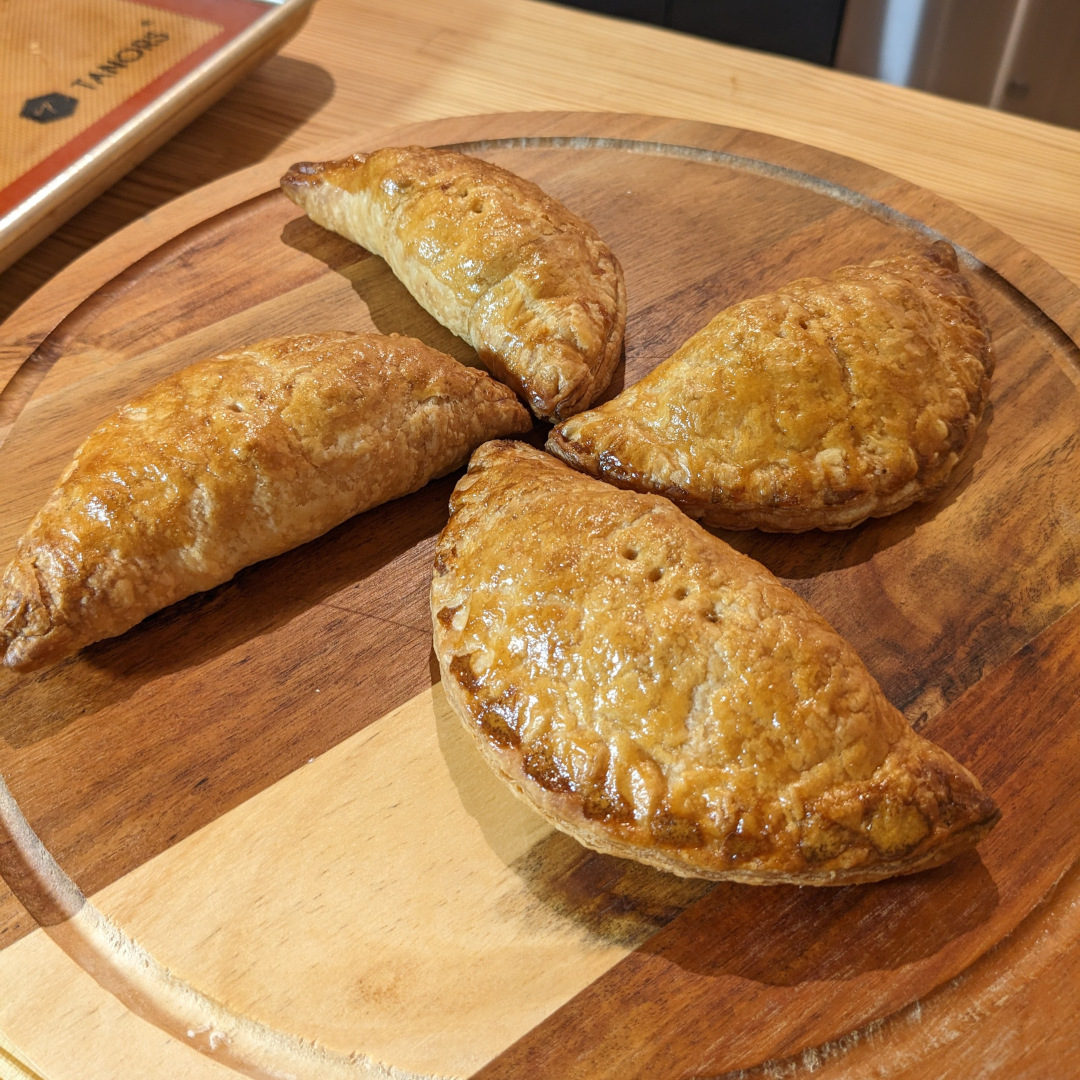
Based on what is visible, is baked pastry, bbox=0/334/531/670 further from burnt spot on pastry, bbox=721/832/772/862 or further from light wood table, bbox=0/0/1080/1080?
burnt spot on pastry, bbox=721/832/772/862

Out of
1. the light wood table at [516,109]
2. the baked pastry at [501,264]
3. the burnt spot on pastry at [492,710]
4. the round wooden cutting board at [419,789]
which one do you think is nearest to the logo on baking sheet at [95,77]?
the light wood table at [516,109]

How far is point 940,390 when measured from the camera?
1.92 m

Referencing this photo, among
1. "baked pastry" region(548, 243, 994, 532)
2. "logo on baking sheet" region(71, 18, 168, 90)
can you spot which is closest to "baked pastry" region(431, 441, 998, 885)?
"baked pastry" region(548, 243, 994, 532)

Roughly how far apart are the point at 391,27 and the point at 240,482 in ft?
7.66

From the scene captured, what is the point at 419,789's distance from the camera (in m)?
1.54

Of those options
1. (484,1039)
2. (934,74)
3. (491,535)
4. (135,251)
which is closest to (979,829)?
(484,1039)

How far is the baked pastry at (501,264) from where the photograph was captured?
1991mm

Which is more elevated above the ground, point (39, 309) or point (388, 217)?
point (388, 217)

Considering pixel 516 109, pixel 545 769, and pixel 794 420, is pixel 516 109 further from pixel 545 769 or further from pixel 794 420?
pixel 545 769

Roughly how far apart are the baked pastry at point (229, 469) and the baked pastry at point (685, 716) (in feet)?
1.28

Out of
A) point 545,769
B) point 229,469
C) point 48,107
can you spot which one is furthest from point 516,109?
point 545,769

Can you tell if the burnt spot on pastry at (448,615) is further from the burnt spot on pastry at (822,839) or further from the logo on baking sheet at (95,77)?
the logo on baking sheet at (95,77)

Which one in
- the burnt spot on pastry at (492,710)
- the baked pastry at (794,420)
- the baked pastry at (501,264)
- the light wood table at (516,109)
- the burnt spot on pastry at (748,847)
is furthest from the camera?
the light wood table at (516,109)

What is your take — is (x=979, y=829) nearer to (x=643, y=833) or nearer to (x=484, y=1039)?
(x=643, y=833)
